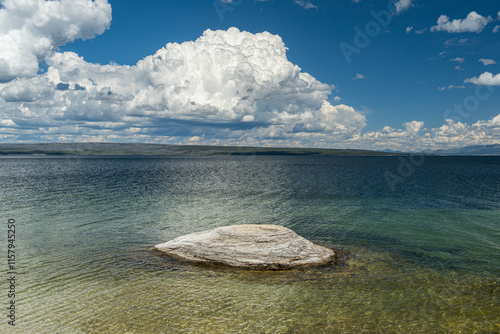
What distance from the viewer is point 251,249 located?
2044cm

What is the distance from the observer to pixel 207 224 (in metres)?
32.5

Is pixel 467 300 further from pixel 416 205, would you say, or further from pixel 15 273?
pixel 416 205

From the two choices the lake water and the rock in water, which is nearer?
the lake water

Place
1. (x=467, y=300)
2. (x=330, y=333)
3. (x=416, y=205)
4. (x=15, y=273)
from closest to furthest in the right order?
1. (x=330, y=333)
2. (x=467, y=300)
3. (x=15, y=273)
4. (x=416, y=205)

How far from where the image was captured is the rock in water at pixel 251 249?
65.1 ft

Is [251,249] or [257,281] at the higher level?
[251,249]

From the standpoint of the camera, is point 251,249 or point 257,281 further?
point 251,249

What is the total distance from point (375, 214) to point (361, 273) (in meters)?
20.6

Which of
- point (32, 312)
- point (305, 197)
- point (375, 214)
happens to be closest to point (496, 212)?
point (375, 214)

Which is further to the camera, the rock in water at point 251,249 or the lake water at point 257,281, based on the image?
the rock in water at point 251,249

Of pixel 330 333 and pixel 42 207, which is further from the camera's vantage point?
pixel 42 207

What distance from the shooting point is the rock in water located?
65.1ft

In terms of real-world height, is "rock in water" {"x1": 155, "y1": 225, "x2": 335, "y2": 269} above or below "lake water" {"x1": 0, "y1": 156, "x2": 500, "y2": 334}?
above

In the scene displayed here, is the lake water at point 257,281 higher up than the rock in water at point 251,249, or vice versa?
the rock in water at point 251,249
